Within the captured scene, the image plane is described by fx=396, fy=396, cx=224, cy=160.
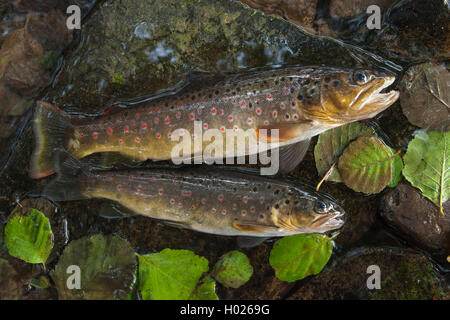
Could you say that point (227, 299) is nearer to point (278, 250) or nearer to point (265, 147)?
point (278, 250)

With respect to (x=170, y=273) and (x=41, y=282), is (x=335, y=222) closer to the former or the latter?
(x=170, y=273)

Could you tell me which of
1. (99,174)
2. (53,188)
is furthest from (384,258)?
(53,188)

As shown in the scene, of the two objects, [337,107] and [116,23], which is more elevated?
[116,23]

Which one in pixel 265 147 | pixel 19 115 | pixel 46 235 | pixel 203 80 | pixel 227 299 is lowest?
pixel 227 299

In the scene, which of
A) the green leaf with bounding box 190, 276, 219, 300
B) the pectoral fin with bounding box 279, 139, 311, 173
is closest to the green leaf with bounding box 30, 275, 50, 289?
the green leaf with bounding box 190, 276, 219, 300

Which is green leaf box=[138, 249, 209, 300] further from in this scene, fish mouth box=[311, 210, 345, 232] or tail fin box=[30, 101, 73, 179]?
tail fin box=[30, 101, 73, 179]

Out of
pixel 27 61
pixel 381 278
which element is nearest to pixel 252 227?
pixel 381 278
